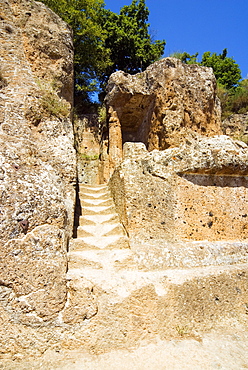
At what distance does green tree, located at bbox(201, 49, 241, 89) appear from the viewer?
61.1 feet

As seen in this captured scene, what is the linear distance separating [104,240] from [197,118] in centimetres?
461

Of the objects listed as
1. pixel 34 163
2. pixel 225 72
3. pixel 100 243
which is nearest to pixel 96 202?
pixel 100 243

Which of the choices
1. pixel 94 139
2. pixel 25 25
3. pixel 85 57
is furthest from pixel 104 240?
pixel 85 57

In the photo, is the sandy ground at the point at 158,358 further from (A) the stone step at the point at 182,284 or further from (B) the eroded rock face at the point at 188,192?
(B) the eroded rock face at the point at 188,192

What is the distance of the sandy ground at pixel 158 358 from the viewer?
2.52 meters

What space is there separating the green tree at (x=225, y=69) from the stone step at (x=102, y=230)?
16872 millimetres

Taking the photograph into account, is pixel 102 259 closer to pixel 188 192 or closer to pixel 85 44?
pixel 188 192

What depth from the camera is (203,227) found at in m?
4.40

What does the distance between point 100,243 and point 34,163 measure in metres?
1.61

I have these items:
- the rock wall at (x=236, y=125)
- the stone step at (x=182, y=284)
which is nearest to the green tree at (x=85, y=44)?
the rock wall at (x=236, y=125)

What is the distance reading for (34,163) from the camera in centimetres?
360

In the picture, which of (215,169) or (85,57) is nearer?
(215,169)

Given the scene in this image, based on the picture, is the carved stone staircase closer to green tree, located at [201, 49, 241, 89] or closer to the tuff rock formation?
the tuff rock formation

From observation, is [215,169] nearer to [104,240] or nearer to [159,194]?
[159,194]
